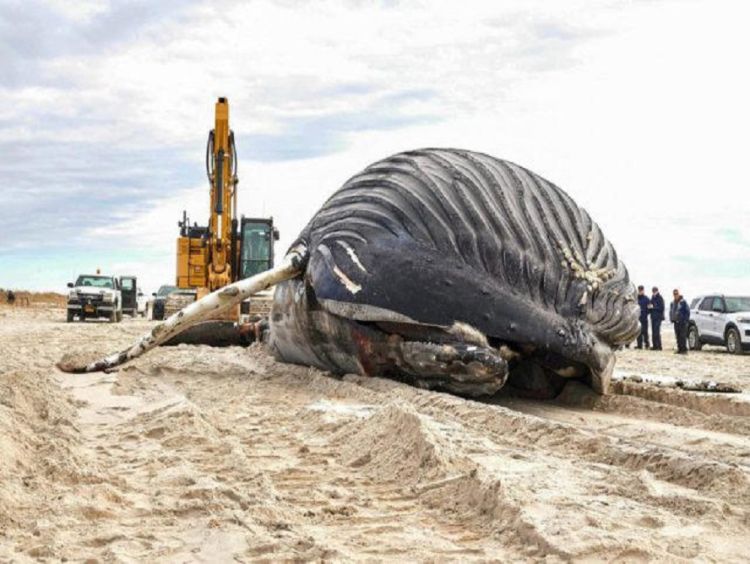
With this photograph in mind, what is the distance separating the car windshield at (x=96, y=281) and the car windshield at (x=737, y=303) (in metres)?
21.5

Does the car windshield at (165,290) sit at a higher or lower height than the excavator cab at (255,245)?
lower

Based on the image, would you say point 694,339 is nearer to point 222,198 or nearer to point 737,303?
point 737,303

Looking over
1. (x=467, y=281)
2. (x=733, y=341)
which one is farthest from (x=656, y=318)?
(x=467, y=281)

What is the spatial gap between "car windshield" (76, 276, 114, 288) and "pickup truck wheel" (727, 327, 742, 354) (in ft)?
71.3

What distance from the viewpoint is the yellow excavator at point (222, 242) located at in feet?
73.2

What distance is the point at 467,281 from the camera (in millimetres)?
6977

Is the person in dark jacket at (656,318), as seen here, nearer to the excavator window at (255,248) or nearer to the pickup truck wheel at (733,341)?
the pickup truck wheel at (733,341)

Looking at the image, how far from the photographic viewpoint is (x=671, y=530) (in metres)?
3.38

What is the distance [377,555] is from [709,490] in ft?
5.42

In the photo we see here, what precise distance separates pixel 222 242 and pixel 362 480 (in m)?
19.8

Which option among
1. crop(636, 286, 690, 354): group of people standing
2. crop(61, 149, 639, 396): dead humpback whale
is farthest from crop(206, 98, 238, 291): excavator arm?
crop(61, 149, 639, 396): dead humpback whale

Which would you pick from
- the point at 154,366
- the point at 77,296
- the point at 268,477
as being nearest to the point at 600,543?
the point at 268,477

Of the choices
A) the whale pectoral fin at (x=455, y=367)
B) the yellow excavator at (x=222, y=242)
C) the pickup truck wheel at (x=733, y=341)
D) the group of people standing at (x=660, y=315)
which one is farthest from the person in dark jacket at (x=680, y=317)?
the whale pectoral fin at (x=455, y=367)

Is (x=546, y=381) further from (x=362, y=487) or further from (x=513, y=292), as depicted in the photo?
(x=362, y=487)
